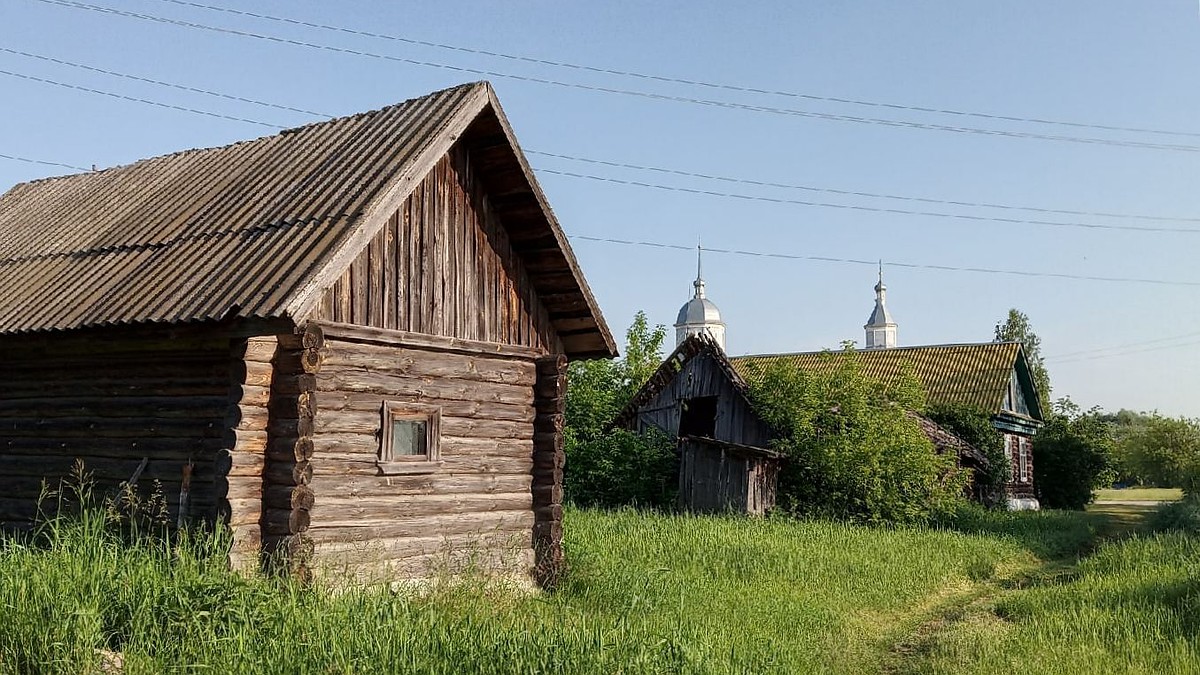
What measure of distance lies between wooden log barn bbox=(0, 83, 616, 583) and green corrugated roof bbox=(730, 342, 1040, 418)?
21.3m

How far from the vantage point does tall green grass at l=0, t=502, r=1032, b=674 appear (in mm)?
7336

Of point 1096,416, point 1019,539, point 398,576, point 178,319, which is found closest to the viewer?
point 178,319

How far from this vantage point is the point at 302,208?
11.9 meters

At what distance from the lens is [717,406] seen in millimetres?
27891

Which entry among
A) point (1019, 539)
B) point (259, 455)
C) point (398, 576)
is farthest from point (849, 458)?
point (259, 455)

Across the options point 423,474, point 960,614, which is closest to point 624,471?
point 960,614

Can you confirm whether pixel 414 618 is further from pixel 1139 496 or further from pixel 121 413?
pixel 1139 496

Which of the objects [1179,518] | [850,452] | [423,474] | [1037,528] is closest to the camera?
[423,474]

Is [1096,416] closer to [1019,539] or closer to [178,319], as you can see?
[1019,539]

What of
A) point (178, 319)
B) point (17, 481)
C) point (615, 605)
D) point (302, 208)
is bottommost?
point (615, 605)

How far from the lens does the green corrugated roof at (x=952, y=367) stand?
36.1 metres

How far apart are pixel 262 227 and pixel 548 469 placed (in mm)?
4734

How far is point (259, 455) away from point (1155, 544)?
15.2 metres

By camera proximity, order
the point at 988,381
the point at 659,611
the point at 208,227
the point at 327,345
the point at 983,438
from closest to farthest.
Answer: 1. the point at 327,345
2. the point at 659,611
3. the point at 208,227
4. the point at 983,438
5. the point at 988,381
